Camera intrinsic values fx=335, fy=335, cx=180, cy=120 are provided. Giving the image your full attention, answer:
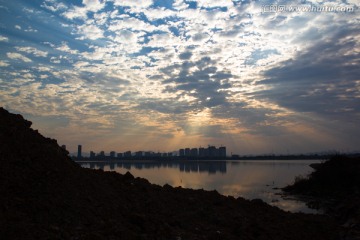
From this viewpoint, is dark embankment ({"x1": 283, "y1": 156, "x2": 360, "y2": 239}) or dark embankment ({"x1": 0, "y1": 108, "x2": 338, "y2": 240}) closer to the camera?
dark embankment ({"x1": 0, "y1": 108, "x2": 338, "y2": 240})

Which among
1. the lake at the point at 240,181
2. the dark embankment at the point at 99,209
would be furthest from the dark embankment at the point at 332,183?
the dark embankment at the point at 99,209

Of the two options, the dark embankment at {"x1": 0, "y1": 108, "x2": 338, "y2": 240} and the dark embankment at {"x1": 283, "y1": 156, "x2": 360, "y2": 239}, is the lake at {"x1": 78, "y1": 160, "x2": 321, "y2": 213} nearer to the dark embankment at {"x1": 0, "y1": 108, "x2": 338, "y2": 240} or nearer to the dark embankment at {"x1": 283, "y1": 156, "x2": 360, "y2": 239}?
the dark embankment at {"x1": 283, "y1": 156, "x2": 360, "y2": 239}

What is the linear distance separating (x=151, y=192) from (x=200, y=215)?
280cm

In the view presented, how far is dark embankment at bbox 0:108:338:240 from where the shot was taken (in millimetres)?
9328

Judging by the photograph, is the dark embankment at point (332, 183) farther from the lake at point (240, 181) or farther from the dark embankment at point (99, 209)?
the dark embankment at point (99, 209)

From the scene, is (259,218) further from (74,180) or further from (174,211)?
(74,180)

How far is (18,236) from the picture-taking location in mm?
7879

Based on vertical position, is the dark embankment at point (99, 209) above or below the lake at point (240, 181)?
above

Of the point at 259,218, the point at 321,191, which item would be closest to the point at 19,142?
the point at 259,218

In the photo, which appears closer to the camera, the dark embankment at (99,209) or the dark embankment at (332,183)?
the dark embankment at (99,209)

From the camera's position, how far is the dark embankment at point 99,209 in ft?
30.6

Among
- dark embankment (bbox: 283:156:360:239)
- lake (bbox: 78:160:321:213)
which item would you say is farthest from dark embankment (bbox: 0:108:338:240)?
dark embankment (bbox: 283:156:360:239)

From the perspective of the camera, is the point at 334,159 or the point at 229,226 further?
the point at 334,159

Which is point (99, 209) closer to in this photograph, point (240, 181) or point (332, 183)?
point (332, 183)
